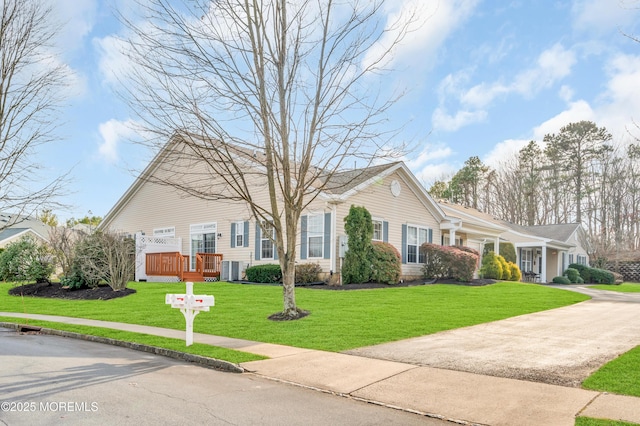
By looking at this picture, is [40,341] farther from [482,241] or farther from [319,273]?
→ [482,241]

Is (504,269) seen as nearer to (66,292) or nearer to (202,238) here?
(202,238)

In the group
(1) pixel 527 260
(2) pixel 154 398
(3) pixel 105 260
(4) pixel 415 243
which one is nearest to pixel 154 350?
(2) pixel 154 398

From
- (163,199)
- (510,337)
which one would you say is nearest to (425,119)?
(510,337)

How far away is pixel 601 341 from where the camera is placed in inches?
344

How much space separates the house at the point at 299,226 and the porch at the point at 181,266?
4cm

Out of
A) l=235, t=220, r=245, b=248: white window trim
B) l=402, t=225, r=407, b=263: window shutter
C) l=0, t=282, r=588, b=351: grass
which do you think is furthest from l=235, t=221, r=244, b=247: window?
l=402, t=225, r=407, b=263: window shutter

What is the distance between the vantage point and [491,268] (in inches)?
1049

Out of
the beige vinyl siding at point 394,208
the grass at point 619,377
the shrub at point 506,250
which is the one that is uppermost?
the beige vinyl siding at point 394,208

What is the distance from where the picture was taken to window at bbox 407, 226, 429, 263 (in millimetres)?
23906

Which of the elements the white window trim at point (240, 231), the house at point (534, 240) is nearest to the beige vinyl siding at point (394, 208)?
the house at point (534, 240)

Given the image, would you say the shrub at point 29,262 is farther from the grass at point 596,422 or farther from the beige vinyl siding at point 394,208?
the grass at point 596,422

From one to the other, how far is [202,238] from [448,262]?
11.6 metres

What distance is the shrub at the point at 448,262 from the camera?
22.3 metres

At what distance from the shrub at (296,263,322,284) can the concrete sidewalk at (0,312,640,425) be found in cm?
1121
